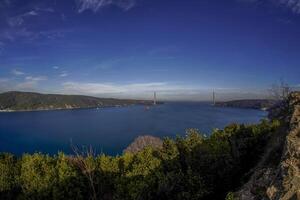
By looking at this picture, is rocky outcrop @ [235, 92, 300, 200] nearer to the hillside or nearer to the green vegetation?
the hillside

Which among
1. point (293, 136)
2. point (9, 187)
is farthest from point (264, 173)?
point (9, 187)

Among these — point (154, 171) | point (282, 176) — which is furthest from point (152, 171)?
point (282, 176)

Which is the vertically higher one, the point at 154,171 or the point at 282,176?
the point at 282,176

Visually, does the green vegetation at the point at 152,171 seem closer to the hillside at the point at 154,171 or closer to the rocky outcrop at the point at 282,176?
the hillside at the point at 154,171

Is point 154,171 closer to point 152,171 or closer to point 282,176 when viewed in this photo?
point 152,171

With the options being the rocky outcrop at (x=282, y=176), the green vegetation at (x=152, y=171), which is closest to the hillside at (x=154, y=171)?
the green vegetation at (x=152, y=171)

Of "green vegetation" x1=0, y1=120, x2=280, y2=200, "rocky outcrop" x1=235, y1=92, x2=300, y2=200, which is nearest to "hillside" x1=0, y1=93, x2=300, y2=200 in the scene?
"green vegetation" x1=0, y1=120, x2=280, y2=200

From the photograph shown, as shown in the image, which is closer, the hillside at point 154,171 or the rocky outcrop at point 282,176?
the rocky outcrop at point 282,176

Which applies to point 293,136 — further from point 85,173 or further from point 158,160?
point 85,173

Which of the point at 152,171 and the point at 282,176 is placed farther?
the point at 152,171

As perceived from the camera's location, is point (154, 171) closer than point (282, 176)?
No
